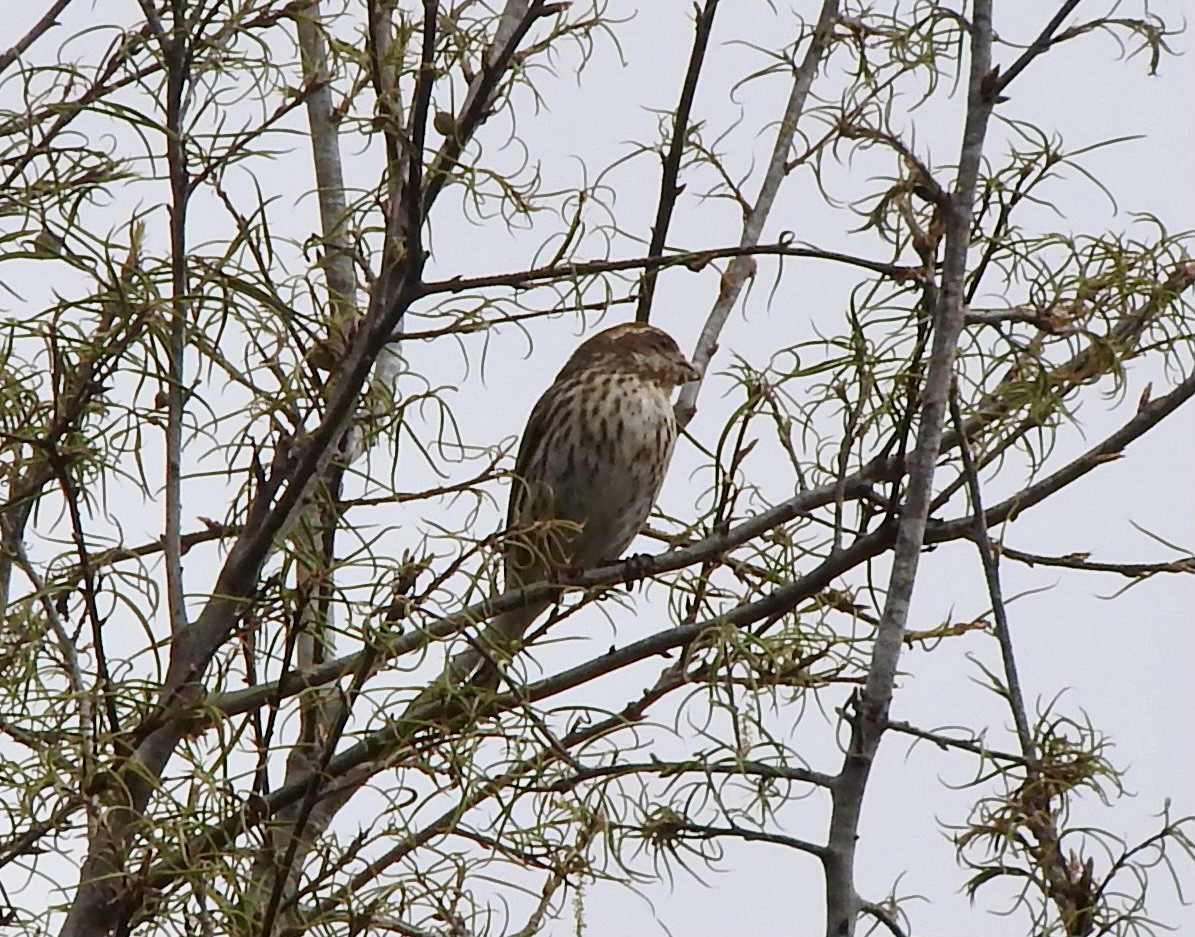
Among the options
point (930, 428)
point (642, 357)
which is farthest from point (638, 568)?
point (642, 357)

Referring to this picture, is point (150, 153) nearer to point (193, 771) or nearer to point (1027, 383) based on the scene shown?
point (193, 771)

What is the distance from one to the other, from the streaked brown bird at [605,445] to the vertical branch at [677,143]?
0.73 m

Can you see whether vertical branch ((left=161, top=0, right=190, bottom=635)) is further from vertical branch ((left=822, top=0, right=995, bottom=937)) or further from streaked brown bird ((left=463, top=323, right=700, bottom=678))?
streaked brown bird ((left=463, top=323, right=700, bottom=678))

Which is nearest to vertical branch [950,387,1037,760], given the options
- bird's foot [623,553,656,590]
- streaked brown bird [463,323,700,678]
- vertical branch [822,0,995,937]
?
vertical branch [822,0,995,937]

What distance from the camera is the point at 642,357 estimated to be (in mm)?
5824

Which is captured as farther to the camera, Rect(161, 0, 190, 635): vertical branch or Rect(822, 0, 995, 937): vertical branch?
Rect(161, 0, 190, 635): vertical branch

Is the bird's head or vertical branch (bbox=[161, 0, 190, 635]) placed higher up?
the bird's head

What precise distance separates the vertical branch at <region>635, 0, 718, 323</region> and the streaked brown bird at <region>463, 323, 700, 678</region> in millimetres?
→ 731

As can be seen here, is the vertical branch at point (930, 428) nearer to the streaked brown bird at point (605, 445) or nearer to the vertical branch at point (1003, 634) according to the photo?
the vertical branch at point (1003, 634)

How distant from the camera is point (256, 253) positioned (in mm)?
3348

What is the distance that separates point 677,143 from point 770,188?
250 mm

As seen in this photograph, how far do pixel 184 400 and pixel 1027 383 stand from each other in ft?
4.56

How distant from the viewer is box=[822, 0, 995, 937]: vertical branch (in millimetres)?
2824

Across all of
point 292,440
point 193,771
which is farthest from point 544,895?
point 292,440
